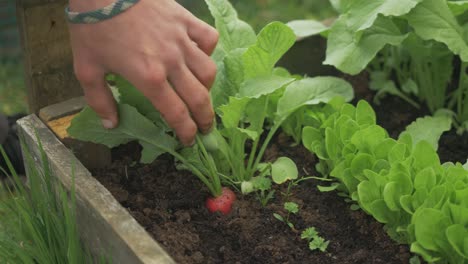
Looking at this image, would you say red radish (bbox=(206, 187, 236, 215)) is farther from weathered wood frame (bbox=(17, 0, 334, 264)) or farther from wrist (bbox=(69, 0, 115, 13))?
wrist (bbox=(69, 0, 115, 13))

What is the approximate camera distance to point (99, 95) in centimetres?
123

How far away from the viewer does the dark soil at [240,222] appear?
4.33ft

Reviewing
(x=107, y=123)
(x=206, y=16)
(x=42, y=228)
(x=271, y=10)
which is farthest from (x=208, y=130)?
(x=271, y=10)

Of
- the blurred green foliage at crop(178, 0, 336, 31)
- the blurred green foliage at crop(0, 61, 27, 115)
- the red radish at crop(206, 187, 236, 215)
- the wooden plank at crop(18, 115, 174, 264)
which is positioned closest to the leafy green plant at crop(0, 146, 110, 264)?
the wooden plank at crop(18, 115, 174, 264)

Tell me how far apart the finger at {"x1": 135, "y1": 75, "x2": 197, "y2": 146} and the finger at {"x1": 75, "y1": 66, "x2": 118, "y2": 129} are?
9 centimetres

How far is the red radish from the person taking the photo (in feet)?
4.71

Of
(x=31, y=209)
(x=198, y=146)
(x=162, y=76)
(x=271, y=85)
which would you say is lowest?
(x=31, y=209)

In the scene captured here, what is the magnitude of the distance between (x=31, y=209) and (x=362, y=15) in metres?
0.83

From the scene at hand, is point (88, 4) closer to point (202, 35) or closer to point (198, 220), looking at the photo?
point (202, 35)

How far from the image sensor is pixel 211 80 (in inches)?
48.6

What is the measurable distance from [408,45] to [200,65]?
0.70 metres

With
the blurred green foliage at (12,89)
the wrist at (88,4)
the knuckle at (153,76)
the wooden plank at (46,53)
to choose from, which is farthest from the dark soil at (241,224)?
the blurred green foliage at (12,89)

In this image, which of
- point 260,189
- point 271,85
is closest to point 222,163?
point 260,189

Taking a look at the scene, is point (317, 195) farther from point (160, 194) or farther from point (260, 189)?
point (160, 194)
